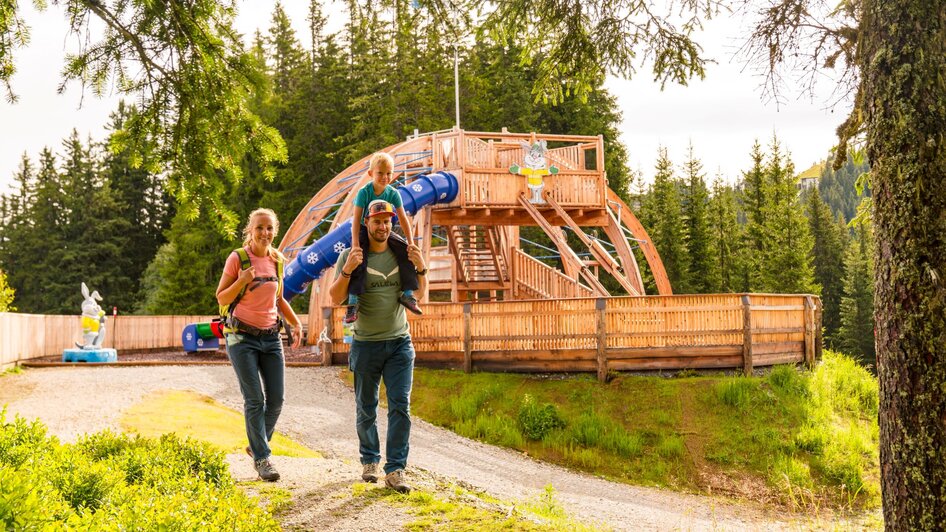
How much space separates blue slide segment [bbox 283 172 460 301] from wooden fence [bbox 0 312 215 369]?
6.05m

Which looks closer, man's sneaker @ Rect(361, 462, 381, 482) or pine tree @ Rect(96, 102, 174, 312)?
man's sneaker @ Rect(361, 462, 381, 482)

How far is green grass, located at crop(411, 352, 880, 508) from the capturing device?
12.1 meters

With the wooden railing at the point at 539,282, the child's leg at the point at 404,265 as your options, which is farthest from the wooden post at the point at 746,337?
the child's leg at the point at 404,265

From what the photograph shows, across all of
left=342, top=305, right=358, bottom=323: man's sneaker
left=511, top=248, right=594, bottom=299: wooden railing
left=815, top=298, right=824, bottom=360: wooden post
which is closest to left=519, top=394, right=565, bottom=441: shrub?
left=511, top=248, right=594, bottom=299: wooden railing

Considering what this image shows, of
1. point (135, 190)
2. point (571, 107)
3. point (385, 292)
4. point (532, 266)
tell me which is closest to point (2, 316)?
point (532, 266)

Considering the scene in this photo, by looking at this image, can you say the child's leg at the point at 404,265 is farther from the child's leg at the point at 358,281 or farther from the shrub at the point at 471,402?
the shrub at the point at 471,402

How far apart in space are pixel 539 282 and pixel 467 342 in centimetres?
704

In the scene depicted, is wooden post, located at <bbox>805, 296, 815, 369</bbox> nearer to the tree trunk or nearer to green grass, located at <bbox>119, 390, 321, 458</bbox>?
green grass, located at <bbox>119, 390, 321, 458</bbox>

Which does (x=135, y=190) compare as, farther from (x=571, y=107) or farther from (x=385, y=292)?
(x=385, y=292)

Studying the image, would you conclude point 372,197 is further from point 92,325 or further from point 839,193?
point 839,193

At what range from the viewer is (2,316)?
17.1 meters

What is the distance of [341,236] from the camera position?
1900 cm

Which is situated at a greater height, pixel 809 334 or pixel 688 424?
pixel 809 334

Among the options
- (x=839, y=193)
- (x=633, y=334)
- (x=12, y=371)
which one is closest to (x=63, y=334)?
(x=12, y=371)
